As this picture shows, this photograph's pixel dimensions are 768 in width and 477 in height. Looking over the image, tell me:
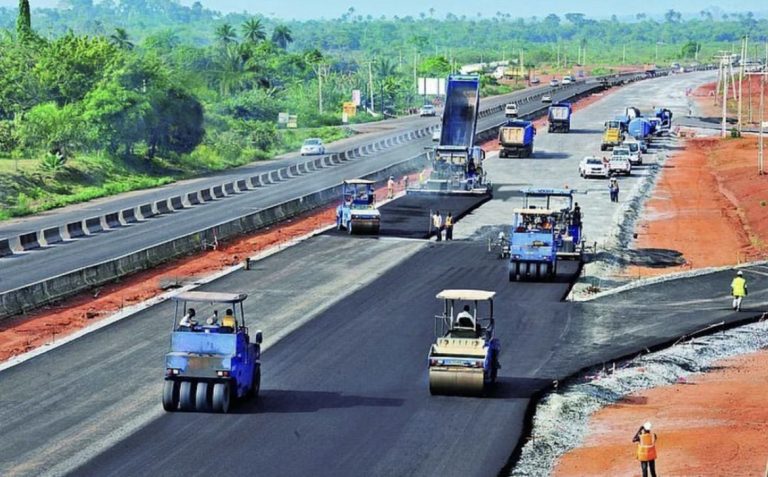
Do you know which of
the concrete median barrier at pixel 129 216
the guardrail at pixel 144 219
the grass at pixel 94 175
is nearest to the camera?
the guardrail at pixel 144 219

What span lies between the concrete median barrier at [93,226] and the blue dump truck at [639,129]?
206 ft

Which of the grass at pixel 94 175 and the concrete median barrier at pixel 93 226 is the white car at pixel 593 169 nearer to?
the grass at pixel 94 175

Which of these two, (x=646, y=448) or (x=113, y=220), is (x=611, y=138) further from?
(x=646, y=448)

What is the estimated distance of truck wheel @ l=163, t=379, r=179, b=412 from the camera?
30.1 metres

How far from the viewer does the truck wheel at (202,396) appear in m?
30.0

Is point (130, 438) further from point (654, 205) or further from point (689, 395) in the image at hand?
point (654, 205)

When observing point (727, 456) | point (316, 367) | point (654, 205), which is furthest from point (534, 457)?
point (654, 205)

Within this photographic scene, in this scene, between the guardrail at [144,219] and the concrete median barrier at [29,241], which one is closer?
the guardrail at [144,219]

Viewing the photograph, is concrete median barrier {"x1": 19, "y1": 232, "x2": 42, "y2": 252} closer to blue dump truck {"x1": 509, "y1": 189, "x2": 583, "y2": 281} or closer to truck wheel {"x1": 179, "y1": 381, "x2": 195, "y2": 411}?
blue dump truck {"x1": 509, "y1": 189, "x2": 583, "y2": 281}

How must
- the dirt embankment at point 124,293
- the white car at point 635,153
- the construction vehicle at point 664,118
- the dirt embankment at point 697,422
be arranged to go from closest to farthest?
the dirt embankment at point 697,422, the dirt embankment at point 124,293, the white car at point 635,153, the construction vehicle at point 664,118

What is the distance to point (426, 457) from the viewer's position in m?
27.2

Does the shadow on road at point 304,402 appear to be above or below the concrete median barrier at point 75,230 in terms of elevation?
above

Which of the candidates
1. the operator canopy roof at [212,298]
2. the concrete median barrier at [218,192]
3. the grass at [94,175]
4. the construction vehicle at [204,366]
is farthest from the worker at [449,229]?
the construction vehicle at [204,366]

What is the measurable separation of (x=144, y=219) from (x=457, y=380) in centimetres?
4062
